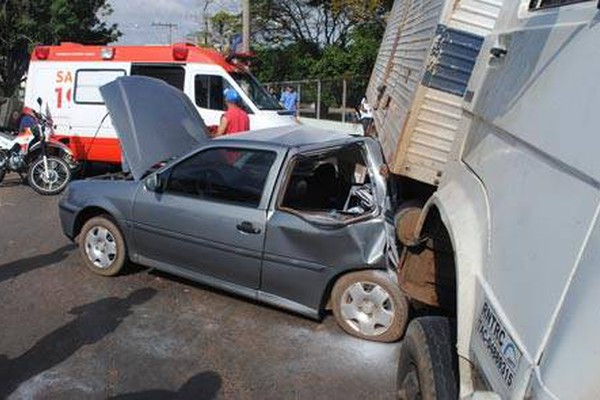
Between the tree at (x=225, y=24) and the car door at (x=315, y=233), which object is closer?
the car door at (x=315, y=233)

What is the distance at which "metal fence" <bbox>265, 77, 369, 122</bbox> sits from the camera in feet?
73.3

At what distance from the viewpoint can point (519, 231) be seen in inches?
72.9

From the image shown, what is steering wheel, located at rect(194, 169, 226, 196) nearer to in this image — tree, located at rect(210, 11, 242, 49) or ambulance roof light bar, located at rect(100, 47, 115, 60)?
ambulance roof light bar, located at rect(100, 47, 115, 60)

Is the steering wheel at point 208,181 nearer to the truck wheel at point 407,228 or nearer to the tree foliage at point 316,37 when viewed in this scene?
the truck wheel at point 407,228

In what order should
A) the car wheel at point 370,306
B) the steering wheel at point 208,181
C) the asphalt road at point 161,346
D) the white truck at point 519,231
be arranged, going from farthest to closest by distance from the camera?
the steering wheel at point 208,181 → the car wheel at point 370,306 → the asphalt road at point 161,346 → the white truck at point 519,231

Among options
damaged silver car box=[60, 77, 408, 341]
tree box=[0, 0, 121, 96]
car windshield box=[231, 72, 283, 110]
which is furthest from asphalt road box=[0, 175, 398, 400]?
tree box=[0, 0, 121, 96]

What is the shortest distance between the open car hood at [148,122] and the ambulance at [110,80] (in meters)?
3.56

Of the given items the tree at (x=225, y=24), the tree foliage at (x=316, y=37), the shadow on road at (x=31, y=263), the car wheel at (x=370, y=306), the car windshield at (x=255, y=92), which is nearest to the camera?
the car wheel at (x=370, y=306)

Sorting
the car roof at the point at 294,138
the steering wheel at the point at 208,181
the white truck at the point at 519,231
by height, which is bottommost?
the steering wheel at the point at 208,181

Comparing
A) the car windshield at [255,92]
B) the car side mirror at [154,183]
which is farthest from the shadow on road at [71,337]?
the car windshield at [255,92]

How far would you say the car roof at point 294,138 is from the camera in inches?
214

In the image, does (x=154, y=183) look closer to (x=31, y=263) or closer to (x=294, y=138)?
(x=294, y=138)

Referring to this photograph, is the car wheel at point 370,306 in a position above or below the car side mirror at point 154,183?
below

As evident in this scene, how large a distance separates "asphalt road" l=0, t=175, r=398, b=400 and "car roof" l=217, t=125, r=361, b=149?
1.42 metres
